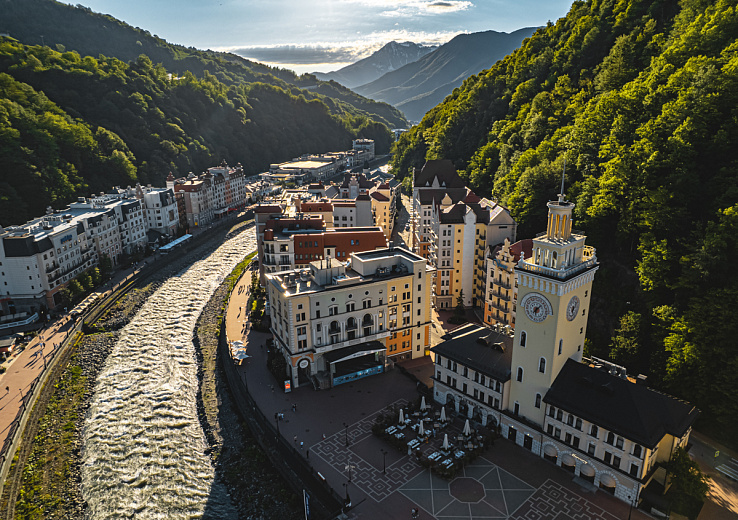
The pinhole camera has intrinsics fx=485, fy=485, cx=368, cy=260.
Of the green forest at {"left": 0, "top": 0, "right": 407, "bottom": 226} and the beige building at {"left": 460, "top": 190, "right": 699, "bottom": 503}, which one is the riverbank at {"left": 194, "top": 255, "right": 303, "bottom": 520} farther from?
the green forest at {"left": 0, "top": 0, "right": 407, "bottom": 226}

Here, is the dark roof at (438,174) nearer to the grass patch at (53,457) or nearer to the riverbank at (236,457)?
the riverbank at (236,457)

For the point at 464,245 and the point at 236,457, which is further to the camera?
the point at 464,245

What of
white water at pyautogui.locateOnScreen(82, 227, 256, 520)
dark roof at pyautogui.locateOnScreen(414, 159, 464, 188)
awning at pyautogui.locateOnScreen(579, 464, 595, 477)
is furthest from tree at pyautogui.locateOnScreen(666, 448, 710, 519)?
dark roof at pyautogui.locateOnScreen(414, 159, 464, 188)

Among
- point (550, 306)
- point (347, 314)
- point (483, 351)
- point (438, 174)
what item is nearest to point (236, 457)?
point (347, 314)

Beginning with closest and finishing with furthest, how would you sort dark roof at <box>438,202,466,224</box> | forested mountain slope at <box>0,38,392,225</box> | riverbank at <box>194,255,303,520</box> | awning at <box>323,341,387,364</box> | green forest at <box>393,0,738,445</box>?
riverbank at <box>194,255,303,520</box>, green forest at <box>393,0,738,445</box>, awning at <box>323,341,387,364</box>, dark roof at <box>438,202,466,224</box>, forested mountain slope at <box>0,38,392,225</box>

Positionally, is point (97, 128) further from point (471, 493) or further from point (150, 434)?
point (471, 493)

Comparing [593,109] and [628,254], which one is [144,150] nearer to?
[593,109]

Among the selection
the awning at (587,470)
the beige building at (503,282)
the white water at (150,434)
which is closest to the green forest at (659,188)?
the beige building at (503,282)
